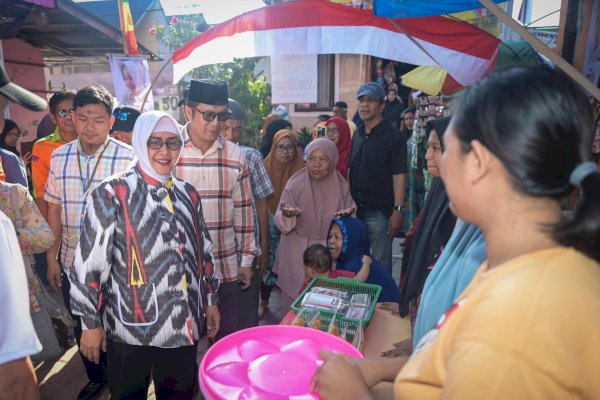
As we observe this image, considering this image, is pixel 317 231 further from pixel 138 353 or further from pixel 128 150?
pixel 138 353

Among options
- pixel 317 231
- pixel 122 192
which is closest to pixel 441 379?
pixel 122 192

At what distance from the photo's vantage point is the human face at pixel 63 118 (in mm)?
3594

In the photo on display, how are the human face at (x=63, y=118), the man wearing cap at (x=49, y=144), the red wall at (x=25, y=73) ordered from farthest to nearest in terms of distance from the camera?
the red wall at (x=25, y=73) → the human face at (x=63, y=118) → the man wearing cap at (x=49, y=144)

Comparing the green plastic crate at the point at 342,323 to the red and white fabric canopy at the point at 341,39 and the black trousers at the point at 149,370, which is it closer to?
the black trousers at the point at 149,370

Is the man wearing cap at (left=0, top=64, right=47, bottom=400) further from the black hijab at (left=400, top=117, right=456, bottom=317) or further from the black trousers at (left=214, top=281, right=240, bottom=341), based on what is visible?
the black hijab at (left=400, top=117, right=456, bottom=317)

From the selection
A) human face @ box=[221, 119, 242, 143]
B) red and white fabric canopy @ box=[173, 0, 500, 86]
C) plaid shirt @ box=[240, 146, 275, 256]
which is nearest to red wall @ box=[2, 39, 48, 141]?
red and white fabric canopy @ box=[173, 0, 500, 86]

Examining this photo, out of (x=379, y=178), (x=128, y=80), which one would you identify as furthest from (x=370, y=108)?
(x=128, y=80)

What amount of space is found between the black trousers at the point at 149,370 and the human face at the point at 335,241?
1613 millimetres

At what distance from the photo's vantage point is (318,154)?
380cm

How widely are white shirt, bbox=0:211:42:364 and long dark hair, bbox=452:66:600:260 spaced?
1475 millimetres

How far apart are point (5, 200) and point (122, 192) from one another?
93 centimetres

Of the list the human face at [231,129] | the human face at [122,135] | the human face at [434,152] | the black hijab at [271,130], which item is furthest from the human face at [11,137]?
the human face at [434,152]

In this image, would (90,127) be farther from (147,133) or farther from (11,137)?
(11,137)

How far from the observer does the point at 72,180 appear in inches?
108
